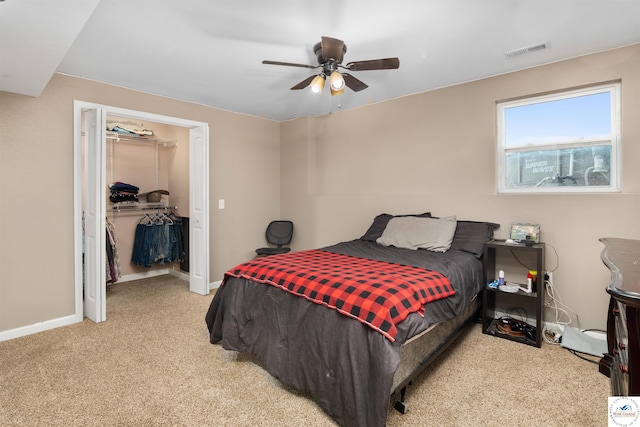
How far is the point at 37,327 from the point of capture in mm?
2967

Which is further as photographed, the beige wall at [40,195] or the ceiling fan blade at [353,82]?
the beige wall at [40,195]

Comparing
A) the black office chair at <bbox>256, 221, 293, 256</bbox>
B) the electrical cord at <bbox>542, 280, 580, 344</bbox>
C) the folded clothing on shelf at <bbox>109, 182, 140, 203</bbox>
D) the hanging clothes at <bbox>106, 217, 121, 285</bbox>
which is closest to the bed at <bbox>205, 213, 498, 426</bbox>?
the electrical cord at <bbox>542, 280, 580, 344</bbox>

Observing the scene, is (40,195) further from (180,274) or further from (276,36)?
(276,36)

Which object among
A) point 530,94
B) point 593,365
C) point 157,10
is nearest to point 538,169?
point 530,94

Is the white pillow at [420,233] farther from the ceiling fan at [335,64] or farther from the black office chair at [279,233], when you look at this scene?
the black office chair at [279,233]

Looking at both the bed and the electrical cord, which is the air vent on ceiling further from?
the electrical cord

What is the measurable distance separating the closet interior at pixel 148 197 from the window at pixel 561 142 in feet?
13.7

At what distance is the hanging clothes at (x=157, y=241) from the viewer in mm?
4633

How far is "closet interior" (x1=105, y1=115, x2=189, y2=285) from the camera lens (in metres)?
4.61

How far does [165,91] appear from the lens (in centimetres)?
367

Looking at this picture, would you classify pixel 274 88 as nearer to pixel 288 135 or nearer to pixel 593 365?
pixel 288 135

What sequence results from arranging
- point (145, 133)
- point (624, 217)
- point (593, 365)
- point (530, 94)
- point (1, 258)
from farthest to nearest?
1. point (145, 133)
2. point (530, 94)
3. point (1, 258)
4. point (624, 217)
5. point (593, 365)

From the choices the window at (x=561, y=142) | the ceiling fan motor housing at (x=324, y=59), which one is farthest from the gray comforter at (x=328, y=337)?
the ceiling fan motor housing at (x=324, y=59)

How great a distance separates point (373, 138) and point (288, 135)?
150 cm
